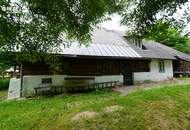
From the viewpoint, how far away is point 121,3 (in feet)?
33.3

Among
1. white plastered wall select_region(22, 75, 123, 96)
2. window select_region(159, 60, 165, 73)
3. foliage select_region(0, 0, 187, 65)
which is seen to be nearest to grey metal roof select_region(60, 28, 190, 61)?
window select_region(159, 60, 165, 73)

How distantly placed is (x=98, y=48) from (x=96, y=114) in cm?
1084

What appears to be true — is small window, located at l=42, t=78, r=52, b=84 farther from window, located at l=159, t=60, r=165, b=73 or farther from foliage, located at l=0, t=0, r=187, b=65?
window, located at l=159, t=60, r=165, b=73

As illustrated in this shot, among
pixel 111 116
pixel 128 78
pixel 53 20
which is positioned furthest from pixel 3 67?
pixel 53 20

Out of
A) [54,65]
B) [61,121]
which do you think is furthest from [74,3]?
[61,121]

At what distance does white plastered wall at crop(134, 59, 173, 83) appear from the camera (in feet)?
72.4

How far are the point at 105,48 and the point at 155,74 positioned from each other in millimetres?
6208

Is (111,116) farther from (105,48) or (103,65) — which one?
(105,48)

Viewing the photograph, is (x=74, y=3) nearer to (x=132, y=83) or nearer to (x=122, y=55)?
(x=122, y=55)

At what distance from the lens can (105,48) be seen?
20.4m

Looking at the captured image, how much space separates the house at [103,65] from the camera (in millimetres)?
16516

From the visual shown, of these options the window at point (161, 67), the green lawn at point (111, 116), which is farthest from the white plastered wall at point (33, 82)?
the window at point (161, 67)

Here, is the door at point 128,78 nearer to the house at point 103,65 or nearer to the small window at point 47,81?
the house at point 103,65

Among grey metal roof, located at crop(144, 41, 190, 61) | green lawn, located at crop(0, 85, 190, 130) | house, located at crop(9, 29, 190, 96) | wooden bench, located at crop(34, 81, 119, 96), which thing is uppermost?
grey metal roof, located at crop(144, 41, 190, 61)
